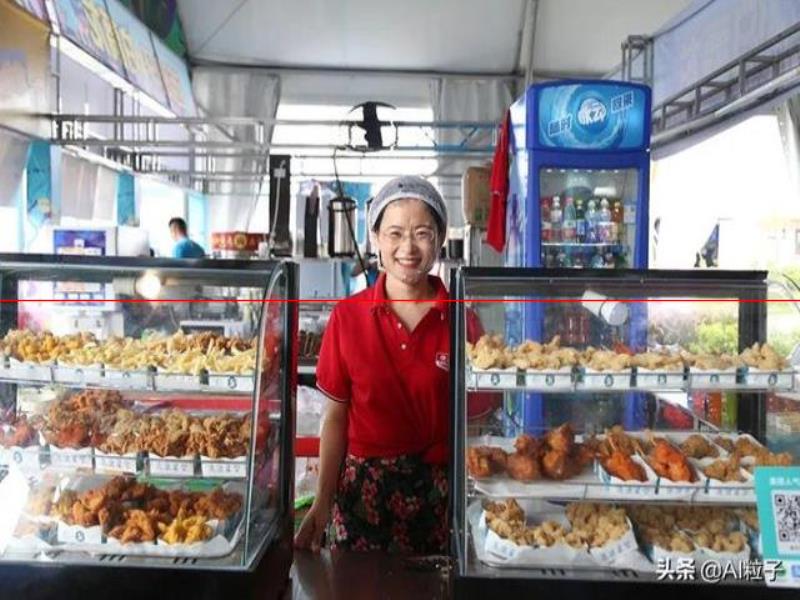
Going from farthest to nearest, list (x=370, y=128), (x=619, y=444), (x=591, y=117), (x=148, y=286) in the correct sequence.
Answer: (x=370, y=128), (x=591, y=117), (x=148, y=286), (x=619, y=444)

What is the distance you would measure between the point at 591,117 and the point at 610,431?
3.29 m

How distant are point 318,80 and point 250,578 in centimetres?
1030

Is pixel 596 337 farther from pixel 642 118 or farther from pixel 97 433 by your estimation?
pixel 642 118

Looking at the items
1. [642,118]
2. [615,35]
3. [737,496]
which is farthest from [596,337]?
[615,35]

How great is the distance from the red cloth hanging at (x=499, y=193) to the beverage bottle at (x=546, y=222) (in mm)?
549

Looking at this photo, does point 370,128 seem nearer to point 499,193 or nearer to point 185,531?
point 499,193

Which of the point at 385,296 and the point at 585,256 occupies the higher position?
the point at 585,256

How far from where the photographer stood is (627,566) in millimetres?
1426

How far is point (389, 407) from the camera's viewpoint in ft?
6.52

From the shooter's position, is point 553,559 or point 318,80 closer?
point 553,559

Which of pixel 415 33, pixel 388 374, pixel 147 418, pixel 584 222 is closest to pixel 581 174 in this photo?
pixel 584 222

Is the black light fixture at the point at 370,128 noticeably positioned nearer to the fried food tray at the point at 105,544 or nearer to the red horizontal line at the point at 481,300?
the red horizontal line at the point at 481,300

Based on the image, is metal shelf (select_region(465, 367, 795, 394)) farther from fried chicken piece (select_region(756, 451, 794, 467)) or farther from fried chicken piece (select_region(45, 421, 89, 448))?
fried chicken piece (select_region(45, 421, 89, 448))

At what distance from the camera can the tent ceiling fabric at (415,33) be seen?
9.52 m
